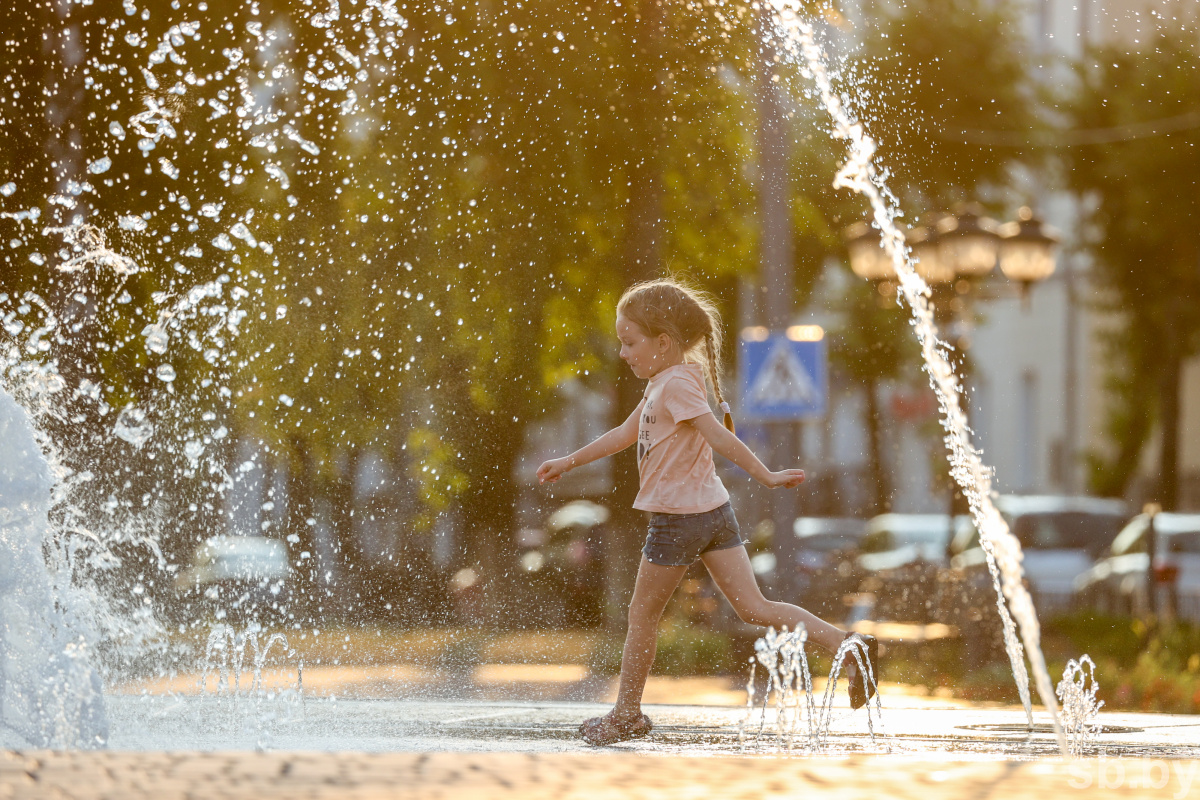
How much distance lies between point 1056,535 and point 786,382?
10576 mm

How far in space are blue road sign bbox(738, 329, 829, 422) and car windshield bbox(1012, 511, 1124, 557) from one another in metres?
9.92

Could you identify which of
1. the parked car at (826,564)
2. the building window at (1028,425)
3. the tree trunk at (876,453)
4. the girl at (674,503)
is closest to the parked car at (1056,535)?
the parked car at (826,564)

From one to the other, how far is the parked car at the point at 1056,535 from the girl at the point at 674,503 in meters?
14.4

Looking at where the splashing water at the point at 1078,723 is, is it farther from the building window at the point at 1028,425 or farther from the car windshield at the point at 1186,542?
the building window at the point at 1028,425

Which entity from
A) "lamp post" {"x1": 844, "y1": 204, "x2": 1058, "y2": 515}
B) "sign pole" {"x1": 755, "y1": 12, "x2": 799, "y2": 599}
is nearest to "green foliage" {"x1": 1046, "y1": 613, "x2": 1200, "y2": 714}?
"sign pole" {"x1": 755, "y1": 12, "x2": 799, "y2": 599}

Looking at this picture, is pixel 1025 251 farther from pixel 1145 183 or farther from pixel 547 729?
pixel 1145 183

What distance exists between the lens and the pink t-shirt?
5.13 metres

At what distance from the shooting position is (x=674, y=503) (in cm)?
512

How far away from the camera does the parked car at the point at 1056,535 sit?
2052 centimetres

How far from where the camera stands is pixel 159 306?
13.7 meters

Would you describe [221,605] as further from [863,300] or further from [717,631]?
[863,300]

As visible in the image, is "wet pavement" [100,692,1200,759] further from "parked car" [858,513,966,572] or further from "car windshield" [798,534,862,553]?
"car windshield" [798,534,862,553]

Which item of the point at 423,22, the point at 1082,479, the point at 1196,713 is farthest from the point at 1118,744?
→ the point at 1082,479

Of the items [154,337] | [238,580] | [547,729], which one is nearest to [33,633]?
[547,729]
